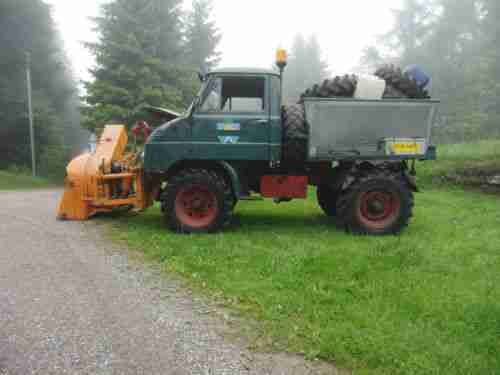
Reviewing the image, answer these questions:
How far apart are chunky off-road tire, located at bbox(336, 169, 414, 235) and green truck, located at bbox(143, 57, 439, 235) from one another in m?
0.02

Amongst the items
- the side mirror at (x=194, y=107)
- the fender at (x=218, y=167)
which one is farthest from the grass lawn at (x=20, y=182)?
the side mirror at (x=194, y=107)

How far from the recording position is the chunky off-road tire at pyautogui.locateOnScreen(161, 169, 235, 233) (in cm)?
627

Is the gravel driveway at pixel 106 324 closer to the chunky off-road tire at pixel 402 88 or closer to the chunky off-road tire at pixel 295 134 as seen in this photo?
the chunky off-road tire at pixel 295 134

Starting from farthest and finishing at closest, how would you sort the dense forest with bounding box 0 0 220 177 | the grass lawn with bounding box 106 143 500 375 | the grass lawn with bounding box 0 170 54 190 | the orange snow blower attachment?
1. the grass lawn with bounding box 0 170 54 190
2. the dense forest with bounding box 0 0 220 177
3. the orange snow blower attachment
4. the grass lawn with bounding box 106 143 500 375

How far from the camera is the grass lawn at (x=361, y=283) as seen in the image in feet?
9.68

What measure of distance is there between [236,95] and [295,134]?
1103mm

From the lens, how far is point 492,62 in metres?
26.6

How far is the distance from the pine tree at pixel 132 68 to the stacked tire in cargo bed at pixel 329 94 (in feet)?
41.5

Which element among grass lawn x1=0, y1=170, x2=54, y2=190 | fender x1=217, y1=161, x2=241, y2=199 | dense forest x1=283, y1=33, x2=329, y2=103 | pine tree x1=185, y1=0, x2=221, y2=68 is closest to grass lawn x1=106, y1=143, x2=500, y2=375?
fender x1=217, y1=161, x2=241, y2=199

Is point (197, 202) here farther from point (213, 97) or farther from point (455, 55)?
point (455, 55)

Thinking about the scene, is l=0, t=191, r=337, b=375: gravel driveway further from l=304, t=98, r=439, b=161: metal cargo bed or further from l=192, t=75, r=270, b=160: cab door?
l=304, t=98, r=439, b=161: metal cargo bed

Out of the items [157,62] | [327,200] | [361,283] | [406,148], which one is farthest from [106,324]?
[157,62]

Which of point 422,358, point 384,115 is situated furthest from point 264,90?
point 422,358

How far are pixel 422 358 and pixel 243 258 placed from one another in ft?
8.47
